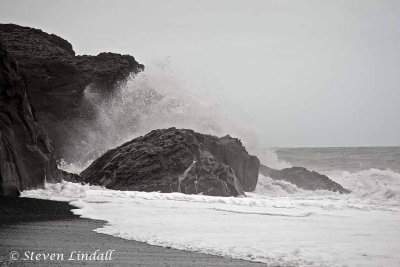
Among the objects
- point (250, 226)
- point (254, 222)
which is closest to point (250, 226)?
point (250, 226)

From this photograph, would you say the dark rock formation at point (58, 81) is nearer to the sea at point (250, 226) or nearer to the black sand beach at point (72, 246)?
the sea at point (250, 226)

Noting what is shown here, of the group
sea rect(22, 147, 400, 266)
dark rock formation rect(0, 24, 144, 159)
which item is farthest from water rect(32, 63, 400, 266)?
dark rock formation rect(0, 24, 144, 159)

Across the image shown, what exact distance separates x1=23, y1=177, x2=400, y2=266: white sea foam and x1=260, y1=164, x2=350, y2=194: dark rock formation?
9486 millimetres

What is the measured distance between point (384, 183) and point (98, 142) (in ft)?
49.3

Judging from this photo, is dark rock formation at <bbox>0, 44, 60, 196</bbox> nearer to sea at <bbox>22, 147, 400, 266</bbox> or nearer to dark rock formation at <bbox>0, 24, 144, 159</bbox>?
sea at <bbox>22, 147, 400, 266</bbox>

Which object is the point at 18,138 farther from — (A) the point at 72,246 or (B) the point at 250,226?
(B) the point at 250,226

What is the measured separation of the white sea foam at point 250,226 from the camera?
5.42 meters

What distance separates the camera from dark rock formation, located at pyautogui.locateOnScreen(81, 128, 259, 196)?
13.4 m

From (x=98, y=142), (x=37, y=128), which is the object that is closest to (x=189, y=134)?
(x=37, y=128)

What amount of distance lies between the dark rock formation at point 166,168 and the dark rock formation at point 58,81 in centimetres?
718

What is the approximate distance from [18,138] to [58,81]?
38.7 ft

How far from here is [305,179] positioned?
71.5ft

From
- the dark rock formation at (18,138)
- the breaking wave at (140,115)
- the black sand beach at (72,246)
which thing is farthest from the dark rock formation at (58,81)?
the black sand beach at (72,246)

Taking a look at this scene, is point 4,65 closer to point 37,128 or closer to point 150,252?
point 37,128
